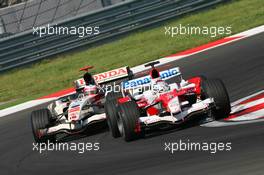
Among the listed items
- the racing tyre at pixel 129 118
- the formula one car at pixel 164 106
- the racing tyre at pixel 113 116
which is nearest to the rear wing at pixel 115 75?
the formula one car at pixel 164 106

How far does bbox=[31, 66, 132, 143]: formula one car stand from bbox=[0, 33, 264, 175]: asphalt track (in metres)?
0.29

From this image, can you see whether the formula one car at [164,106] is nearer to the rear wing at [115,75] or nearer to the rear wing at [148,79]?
the rear wing at [148,79]

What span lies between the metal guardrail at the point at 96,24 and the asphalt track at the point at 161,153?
7407 millimetres

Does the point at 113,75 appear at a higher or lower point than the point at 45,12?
lower

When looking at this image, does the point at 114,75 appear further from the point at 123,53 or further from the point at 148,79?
the point at 123,53

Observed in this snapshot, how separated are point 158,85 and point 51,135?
7.41 ft

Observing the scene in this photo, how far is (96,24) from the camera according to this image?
78.3 ft

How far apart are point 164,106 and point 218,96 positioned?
975mm

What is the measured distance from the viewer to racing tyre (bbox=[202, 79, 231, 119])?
1055 cm

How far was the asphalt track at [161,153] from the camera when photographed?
8.16 m

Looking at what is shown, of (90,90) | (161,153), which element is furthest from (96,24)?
(161,153)

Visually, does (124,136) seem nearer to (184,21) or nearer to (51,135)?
(51,135)

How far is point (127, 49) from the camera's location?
22.7m

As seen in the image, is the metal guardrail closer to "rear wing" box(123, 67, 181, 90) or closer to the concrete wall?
the concrete wall
